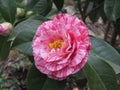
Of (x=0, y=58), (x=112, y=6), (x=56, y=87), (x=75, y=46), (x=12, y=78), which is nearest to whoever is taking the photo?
(x=75, y=46)

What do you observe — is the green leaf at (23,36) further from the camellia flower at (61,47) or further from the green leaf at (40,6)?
the green leaf at (40,6)

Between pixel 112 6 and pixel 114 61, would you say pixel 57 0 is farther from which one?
pixel 114 61

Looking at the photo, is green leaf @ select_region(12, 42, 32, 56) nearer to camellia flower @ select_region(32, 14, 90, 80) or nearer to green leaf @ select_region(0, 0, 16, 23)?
camellia flower @ select_region(32, 14, 90, 80)

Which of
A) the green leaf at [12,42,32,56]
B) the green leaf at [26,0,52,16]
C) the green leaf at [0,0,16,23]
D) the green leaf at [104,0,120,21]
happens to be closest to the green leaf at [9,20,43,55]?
the green leaf at [12,42,32,56]

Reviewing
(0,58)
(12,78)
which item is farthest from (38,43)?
(12,78)

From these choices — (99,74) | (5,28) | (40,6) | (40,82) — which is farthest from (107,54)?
(40,6)

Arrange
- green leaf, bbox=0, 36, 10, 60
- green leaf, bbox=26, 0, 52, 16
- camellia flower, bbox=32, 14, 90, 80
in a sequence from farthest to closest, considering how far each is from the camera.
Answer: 1. green leaf, bbox=26, 0, 52, 16
2. green leaf, bbox=0, 36, 10, 60
3. camellia flower, bbox=32, 14, 90, 80
